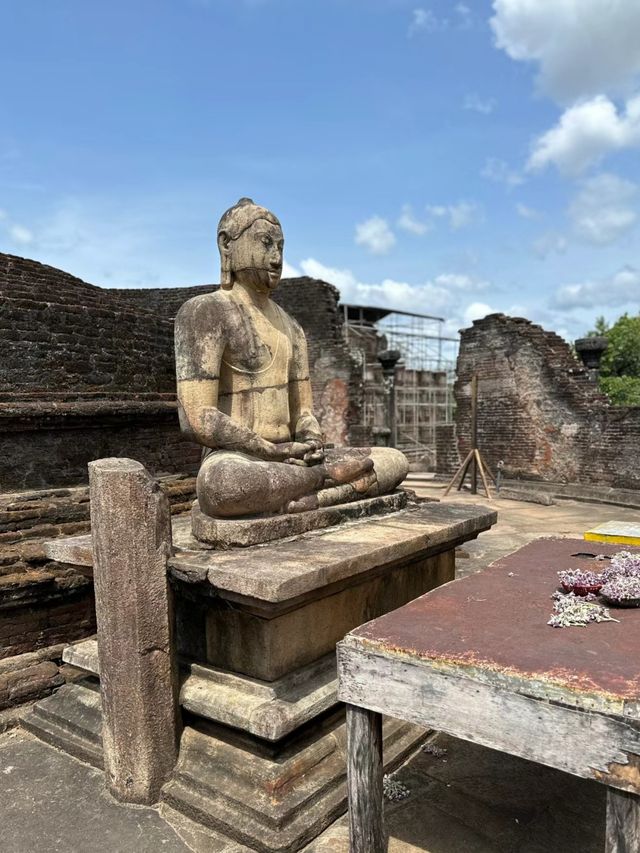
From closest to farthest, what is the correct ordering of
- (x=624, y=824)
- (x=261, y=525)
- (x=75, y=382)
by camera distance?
(x=624, y=824)
(x=261, y=525)
(x=75, y=382)

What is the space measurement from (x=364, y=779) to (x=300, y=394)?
7.78 ft

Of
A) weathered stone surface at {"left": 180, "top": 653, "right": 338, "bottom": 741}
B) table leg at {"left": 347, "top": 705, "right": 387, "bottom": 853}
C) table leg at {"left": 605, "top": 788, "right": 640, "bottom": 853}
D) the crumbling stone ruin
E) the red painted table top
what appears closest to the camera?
table leg at {"left": 605, "top": 788, "right": 640, "bottom": 853}

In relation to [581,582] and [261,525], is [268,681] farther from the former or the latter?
[581,582]

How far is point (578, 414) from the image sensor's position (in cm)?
1238

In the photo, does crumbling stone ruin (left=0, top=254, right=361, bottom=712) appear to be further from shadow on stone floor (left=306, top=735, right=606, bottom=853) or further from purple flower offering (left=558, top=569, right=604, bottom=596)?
purple flower offering (left=558, top=569, right=604, bottom=596)

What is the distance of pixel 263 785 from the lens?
256 centimetres

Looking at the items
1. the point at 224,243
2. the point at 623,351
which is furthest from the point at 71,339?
the point at 623,351

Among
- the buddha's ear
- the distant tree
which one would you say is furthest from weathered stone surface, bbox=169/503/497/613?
the distant tree

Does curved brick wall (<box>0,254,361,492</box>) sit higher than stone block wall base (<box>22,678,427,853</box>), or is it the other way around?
curved brick wall (<box>0,254,361,492</box>)

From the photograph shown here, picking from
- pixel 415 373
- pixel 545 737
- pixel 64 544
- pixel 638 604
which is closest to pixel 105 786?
pixel 64 544

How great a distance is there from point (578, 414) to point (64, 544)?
11100mm

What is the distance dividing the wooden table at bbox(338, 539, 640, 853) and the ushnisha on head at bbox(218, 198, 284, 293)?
6.75 ft

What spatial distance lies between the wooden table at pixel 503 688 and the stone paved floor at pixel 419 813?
1.63 ft

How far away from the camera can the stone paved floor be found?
2455mm
